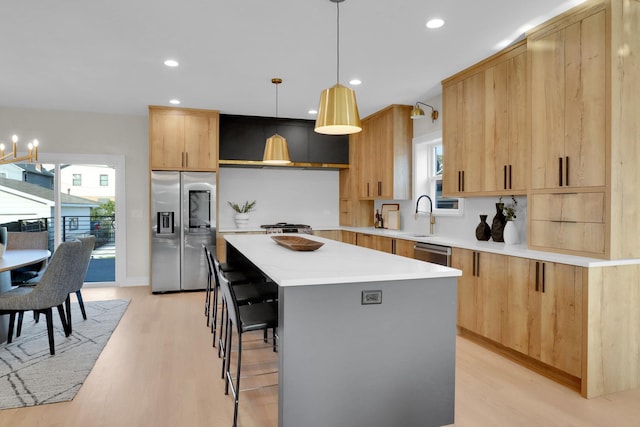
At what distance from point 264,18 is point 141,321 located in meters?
3.22

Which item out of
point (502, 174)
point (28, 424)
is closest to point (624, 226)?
point (502, 174)

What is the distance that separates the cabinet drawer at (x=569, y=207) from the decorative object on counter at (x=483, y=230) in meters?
0.79

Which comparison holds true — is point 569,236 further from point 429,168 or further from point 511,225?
point 429,168

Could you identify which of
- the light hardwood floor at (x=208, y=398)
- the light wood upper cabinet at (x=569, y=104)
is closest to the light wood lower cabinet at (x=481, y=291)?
the light hardwood floor at (x=208, y=398)

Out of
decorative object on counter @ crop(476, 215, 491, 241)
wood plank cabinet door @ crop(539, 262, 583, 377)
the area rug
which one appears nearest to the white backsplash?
decorative object on counter @ crop(476, 215, 491, 241)

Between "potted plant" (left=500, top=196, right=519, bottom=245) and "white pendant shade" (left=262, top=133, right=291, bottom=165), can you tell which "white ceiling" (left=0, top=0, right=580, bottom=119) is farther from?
"potted plant" (left=500, top=196, right=519, bottom=245)

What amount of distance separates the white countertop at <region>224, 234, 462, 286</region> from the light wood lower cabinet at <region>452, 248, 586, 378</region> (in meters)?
1.04

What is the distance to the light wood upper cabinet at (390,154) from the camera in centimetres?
530

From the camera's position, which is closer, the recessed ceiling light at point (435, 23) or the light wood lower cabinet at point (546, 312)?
the light wood lower cabinet at point (546, 312)

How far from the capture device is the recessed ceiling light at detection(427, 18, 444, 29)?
9.50ft

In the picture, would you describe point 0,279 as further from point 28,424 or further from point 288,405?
point 288,405

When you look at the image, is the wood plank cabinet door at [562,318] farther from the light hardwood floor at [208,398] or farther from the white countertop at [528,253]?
the light hardwood floor at [208,398]

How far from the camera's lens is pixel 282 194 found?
659cm

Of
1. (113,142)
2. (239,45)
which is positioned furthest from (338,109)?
(113,142)
